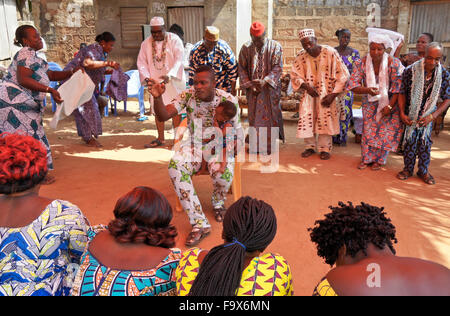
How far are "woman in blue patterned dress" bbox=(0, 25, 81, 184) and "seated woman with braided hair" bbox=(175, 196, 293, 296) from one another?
3.76 m

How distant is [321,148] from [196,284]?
4.93m

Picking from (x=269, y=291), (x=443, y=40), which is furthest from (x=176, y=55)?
(x=443, y=40)

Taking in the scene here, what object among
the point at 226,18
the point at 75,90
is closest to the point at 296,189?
the point at 75,90

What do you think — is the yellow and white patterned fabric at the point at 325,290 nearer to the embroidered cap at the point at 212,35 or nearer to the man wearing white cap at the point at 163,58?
the embroidered cap at the point at 212,35

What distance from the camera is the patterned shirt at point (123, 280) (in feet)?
5.80

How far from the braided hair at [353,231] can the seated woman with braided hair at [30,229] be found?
49.6 inches

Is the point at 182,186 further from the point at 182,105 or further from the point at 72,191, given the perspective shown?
the point at 72,191

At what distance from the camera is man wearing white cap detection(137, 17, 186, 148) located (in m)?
6.43

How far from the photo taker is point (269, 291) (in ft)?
5.47

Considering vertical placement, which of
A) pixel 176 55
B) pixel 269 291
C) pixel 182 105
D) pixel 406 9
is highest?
pixel 406 9

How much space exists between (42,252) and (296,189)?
3.36m

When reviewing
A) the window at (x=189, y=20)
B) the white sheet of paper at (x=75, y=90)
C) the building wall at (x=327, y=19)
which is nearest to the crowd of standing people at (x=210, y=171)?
the white sheet of paper at (x=75, y=90)

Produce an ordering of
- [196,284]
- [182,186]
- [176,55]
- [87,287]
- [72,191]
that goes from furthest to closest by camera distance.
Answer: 1. [176,55]
2. [72,191]
3. [182,186]
4. [87,287]
5. [196,284]

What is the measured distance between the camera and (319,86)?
19.6 ft
